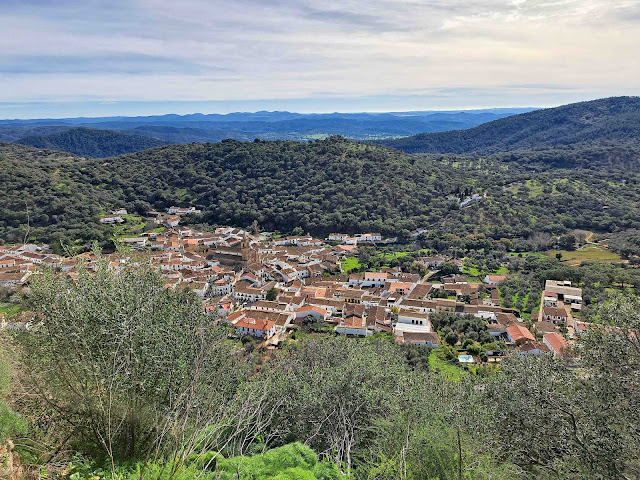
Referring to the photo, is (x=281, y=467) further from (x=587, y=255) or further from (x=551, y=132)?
(x=551, y=132)

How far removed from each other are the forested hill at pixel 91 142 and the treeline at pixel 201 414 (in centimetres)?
19480

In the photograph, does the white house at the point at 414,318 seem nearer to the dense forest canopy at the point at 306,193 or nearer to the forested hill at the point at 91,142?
the dense forest canopy at the point at 306,193

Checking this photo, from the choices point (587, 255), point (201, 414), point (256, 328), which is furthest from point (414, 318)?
point (587, 255)

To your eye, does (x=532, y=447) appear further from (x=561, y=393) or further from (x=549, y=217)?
(x=549, y=217)

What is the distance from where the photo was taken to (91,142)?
186m

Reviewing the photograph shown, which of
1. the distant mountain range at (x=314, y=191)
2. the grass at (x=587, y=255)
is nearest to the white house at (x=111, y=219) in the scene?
the distant mountain range at (x=314, y=191)

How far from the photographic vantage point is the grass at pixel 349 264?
48.9 metres

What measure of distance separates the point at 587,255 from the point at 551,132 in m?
142

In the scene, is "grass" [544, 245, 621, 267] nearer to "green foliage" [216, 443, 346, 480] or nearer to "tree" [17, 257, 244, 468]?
"green foliage" [216, 443, 346, 480]

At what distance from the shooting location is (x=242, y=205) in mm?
70875

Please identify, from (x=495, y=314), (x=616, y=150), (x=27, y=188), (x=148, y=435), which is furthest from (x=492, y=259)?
(x=616, y=150)

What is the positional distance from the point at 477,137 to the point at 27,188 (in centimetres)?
18600

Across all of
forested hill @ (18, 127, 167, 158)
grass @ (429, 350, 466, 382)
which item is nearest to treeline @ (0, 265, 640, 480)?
grass @ (429, 350, 466, 382)

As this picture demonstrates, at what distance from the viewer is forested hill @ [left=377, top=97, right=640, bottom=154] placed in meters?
136
